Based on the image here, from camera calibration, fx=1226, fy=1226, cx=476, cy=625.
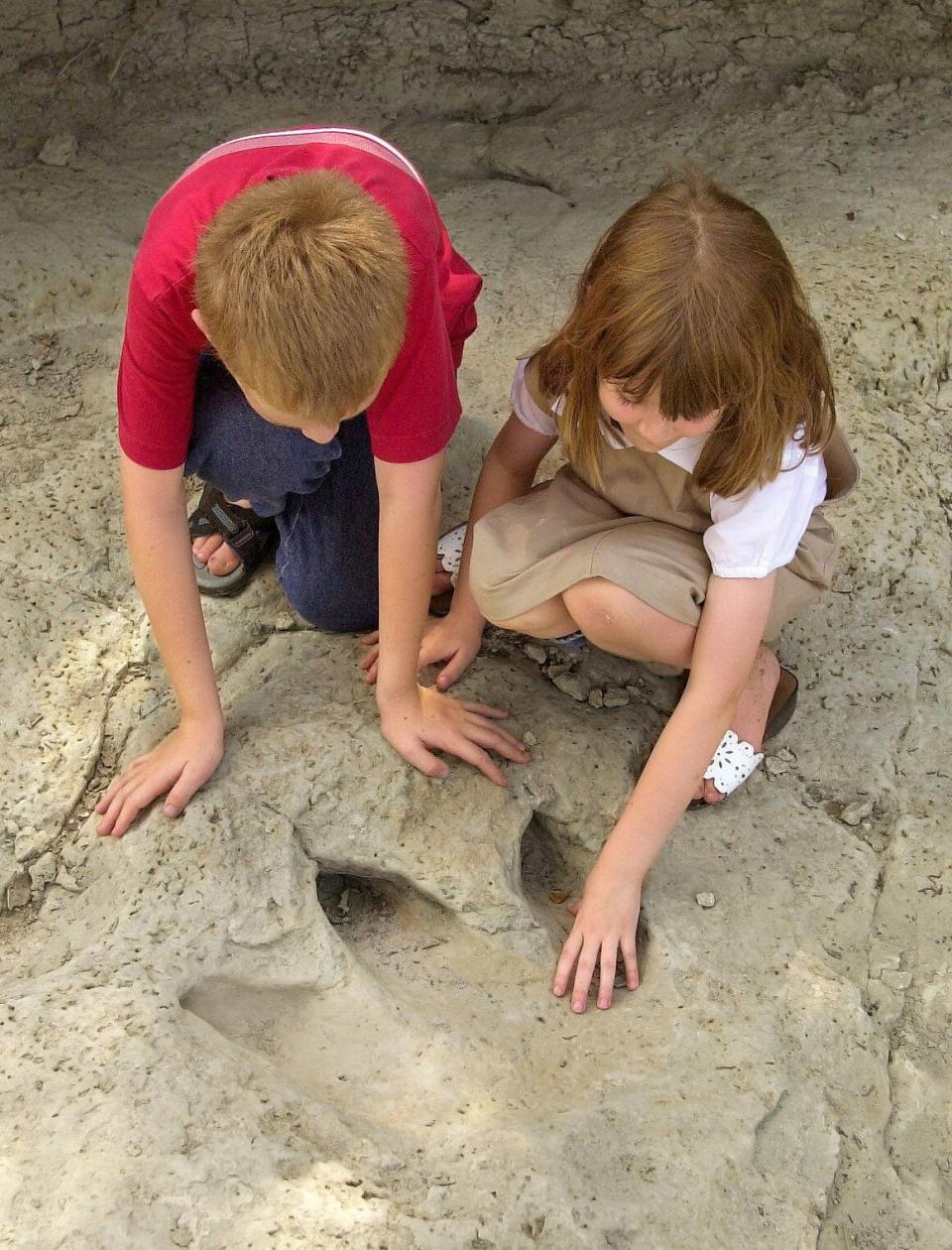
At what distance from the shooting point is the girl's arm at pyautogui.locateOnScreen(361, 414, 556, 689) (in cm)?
174

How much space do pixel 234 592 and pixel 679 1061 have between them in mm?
982

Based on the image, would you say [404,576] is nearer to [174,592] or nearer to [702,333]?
[174,592]

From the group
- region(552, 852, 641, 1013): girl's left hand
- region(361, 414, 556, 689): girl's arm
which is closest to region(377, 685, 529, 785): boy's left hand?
region(361, 414, 556, 689): girl's arm

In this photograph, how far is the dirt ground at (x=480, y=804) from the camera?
125 cm

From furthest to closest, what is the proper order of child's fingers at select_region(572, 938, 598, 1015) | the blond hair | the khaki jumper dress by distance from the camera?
the khaki jumper dress
child's fingers at select_region(572, 938, 598, 1015)
the blond hair

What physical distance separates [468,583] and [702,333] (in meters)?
0.60

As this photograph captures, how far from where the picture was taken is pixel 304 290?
3.68 ft

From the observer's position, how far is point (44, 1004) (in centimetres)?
131

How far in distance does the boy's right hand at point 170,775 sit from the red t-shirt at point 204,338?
1.12 ft

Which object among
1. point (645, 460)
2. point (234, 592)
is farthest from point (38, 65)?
point (645, 460)

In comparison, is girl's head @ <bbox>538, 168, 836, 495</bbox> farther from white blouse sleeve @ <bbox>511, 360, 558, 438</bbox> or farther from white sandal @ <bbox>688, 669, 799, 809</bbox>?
white sandal @ <bbox>688, 669, 799, 809</bbox>

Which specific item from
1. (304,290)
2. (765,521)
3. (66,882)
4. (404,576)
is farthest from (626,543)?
(66,882)

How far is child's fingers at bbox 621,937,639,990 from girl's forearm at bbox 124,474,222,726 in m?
0.58

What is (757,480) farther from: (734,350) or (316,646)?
(316,646)
